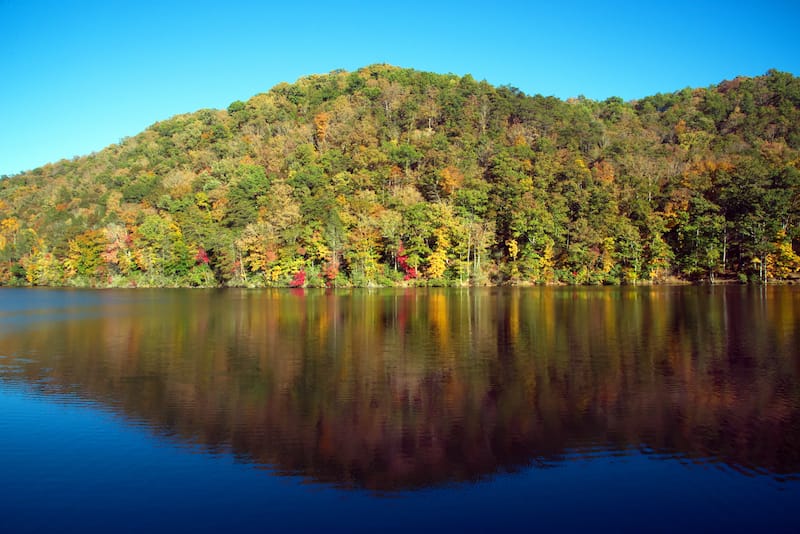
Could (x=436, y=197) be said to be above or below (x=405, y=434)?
above

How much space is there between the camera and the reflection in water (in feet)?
28.2

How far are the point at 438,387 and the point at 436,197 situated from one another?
172ft

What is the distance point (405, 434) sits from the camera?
9.36m

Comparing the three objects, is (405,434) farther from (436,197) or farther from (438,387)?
(436,197)

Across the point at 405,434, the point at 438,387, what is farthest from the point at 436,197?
the point at 405,434

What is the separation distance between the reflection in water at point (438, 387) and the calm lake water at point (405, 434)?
0.06m

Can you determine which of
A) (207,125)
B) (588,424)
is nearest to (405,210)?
(588,424)

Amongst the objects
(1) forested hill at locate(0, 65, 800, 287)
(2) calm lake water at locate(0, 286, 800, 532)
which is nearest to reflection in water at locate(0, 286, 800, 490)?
(2) calm lake water at locate(0, 286, 800, 532)

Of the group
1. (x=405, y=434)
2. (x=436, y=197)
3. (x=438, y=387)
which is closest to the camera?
(x=405, y=434)

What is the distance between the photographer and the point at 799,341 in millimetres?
17828

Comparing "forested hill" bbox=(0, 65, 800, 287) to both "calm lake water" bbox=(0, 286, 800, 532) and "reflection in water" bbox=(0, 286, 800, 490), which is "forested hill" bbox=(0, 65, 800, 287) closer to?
"reflection in water" bbox=(0, 286, 800, 490)

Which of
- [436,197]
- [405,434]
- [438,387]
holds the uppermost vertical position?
[436,197]

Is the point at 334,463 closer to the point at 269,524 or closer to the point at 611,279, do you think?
the point at 269,524

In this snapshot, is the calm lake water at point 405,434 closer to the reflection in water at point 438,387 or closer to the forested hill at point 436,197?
the reflection in water at point 438,387
